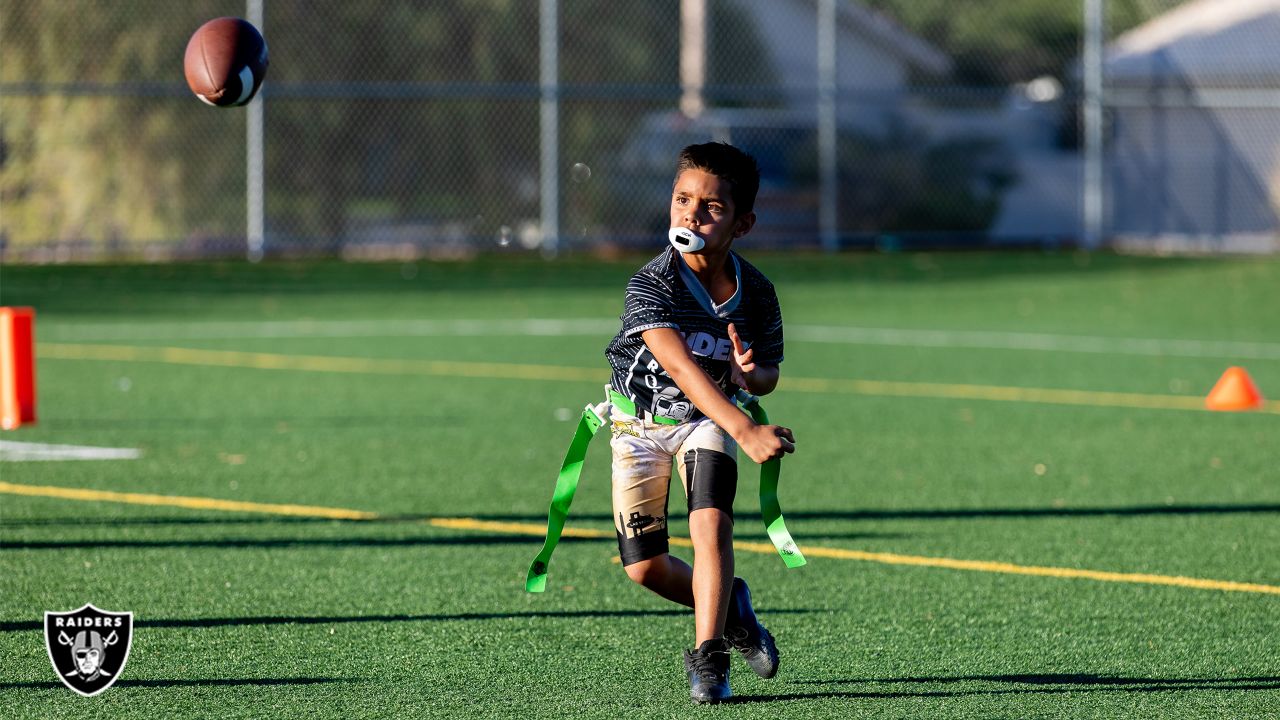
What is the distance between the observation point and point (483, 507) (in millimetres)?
8016

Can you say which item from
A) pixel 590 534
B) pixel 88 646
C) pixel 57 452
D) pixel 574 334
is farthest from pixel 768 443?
pixel 574 334

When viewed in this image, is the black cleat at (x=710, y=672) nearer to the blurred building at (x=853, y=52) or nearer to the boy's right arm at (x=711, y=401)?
the boy's right arm at (x=711, y=401)

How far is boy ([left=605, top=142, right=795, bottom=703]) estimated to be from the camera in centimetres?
486

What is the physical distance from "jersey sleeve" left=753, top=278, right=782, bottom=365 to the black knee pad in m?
0.31

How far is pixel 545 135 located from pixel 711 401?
1717 centimetres

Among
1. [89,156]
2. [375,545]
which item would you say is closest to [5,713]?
[375,545]

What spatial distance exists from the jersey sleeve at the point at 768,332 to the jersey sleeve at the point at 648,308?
0.29 metres

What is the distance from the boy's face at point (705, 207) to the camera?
192 inches

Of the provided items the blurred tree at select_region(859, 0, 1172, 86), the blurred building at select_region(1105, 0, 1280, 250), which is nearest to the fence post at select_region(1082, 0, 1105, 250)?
the blurred building at select_region(1105, 0, 1280, 250)

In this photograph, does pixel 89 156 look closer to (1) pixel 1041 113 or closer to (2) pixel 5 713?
(1) pixel 1041 113

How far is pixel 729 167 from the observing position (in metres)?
4.91

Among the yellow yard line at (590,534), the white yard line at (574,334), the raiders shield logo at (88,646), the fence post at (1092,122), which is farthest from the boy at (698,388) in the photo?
the fence post at (1092,122)

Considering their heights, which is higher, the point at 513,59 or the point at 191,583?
the point at 513,59

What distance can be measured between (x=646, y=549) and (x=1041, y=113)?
81.7ft
